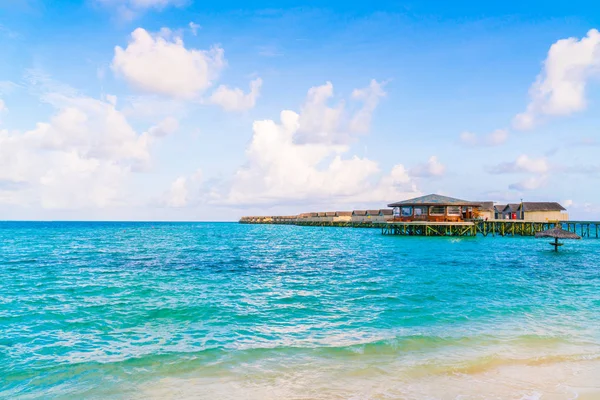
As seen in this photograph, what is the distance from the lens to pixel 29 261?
29312 millimetres

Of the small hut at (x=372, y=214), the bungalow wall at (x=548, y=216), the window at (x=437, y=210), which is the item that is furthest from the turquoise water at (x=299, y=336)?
the small hut at (x=372, y=214)

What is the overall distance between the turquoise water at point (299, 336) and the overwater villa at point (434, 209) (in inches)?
1419

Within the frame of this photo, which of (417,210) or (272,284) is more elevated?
(417,210)

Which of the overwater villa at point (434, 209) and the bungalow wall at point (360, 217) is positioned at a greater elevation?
the overwater villa at point (434, 209)

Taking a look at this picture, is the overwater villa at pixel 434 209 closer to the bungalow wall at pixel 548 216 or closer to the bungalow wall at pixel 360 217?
the bungalow wall at pixel 548 216

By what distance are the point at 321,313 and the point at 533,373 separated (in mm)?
6653

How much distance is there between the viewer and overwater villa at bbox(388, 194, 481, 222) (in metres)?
57.8

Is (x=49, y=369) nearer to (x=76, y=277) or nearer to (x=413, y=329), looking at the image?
(x=413, y=329)

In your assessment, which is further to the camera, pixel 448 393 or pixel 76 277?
pixel 76 277

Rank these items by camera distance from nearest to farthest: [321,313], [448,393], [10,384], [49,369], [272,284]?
[448,393] < [10,384] < [49,369] < [321,313] < [272,284]

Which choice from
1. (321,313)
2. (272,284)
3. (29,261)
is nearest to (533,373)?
(321,313)

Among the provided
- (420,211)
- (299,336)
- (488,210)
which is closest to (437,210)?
(420,211)

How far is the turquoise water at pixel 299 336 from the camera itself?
8148mm

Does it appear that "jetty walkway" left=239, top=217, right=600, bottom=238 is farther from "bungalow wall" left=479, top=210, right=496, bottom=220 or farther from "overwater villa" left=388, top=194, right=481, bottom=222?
"bungalow wall" left=479, top=210, right=496, bottom=220
